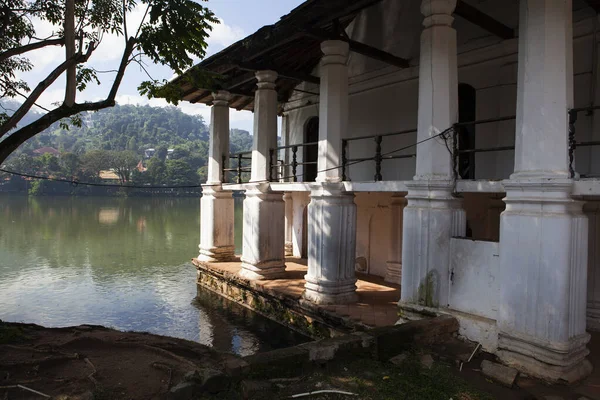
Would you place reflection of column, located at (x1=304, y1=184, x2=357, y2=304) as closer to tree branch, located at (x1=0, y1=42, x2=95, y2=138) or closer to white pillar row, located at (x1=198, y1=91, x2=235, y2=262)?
tree branch, located at (x1=0, y1=42, x2=95, y2=138)

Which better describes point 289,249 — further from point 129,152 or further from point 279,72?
point 129,152

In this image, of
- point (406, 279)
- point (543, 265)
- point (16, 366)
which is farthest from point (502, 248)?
point (16, 366)

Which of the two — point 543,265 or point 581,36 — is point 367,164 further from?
point 543,265

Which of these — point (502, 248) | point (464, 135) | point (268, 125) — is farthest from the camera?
point (268, 125)

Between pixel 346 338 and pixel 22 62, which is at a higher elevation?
pixel 22 62

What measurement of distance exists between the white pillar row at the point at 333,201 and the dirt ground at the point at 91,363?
2951 mm

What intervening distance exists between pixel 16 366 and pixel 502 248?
5701mm

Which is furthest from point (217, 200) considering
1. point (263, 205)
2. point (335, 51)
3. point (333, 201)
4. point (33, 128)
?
point (33, 128)

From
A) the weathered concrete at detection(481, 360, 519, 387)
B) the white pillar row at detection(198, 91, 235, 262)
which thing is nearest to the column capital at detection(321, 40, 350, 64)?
the white pillar row at detection(198, 91, 235, 262)

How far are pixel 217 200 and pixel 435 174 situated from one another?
324 inches

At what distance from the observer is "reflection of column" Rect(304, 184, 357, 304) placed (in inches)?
330

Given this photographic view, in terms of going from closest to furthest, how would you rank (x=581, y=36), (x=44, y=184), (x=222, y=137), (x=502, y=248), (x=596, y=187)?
1. (x=596, y=187)
2. (x=502, y=248)
3. (x=581, y=36)
4. (x=222, y=137)
5. (x=44, y=184)

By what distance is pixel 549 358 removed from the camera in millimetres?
4660

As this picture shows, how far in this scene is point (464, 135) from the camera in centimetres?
896
